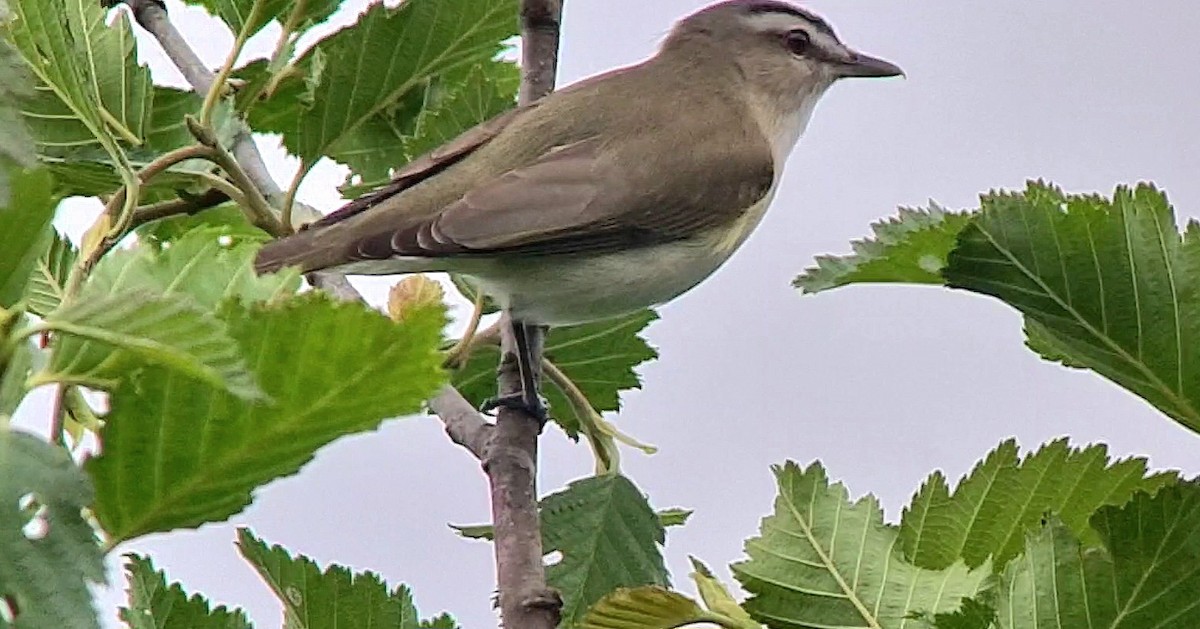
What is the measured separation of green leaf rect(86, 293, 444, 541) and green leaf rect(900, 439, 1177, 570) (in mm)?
438

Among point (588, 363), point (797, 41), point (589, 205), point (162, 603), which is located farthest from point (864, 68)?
point (162, 603)

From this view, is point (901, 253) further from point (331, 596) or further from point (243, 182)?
point (243, 182)

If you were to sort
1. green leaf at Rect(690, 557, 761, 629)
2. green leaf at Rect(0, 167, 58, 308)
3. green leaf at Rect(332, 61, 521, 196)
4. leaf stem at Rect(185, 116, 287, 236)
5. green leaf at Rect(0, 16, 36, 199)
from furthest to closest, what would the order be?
1. green leaf at Rect(332, 61, 521, 196)
2. leaf stem at Rect(185, 116, 287, 236)
3. green leaf at Rect(690, 557, 761, 629)
4. green leaf at Rect(0, 167, 58, 308)
5. green leaf at Rect(0, 16, 36, 199)

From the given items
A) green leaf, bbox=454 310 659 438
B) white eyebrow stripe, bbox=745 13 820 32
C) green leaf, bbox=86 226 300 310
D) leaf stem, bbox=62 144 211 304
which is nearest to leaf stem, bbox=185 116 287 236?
leaf stem, bbox=62 144 211 304

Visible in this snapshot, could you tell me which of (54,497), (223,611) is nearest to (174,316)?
(54,497)

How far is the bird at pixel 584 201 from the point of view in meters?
1.83

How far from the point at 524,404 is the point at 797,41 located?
1508 mm

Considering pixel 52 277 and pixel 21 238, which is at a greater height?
pixel 52 277

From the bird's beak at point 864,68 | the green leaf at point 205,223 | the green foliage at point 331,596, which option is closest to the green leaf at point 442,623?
the green foliage at point 331,596

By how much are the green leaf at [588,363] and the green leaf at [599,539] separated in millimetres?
115

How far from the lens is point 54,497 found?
68cm

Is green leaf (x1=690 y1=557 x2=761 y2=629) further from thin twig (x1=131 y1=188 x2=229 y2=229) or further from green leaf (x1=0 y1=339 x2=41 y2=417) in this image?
thin twig (x1=131 y1=188 x2=229 y2=229)

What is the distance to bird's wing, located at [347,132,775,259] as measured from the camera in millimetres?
1881

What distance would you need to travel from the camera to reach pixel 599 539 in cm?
142
